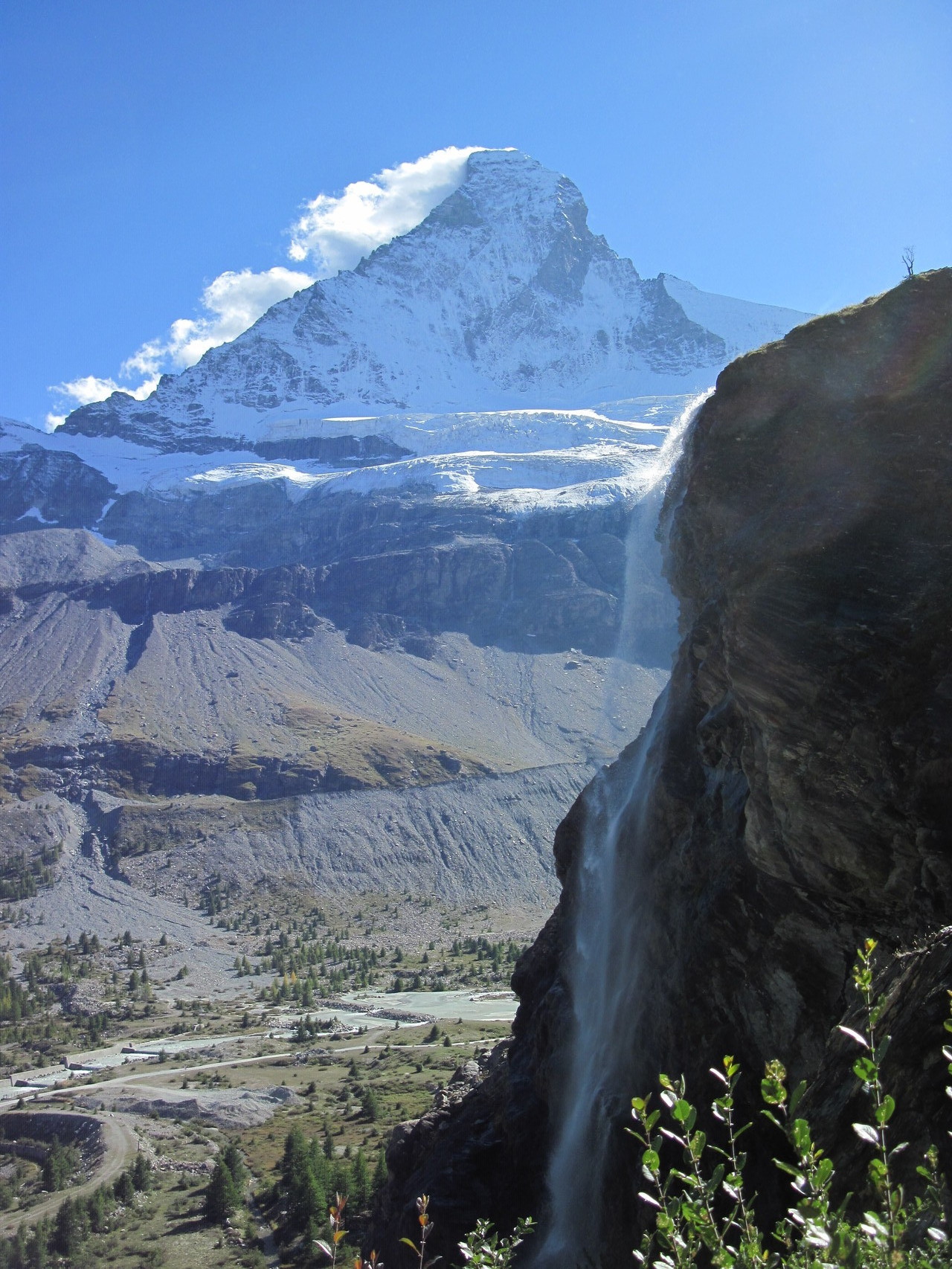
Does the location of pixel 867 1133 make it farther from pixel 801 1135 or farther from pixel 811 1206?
pixel 811 1206

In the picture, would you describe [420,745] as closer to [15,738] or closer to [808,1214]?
[15,738]

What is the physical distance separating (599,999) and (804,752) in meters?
14.5

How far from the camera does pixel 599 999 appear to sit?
91.4 ft

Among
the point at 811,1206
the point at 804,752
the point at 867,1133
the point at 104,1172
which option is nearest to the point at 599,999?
the point at 804,752

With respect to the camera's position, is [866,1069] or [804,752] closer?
[866,1069]

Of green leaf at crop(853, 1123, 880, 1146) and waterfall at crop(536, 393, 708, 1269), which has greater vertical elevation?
green leaf at crop(853, 1123, 880, 1146)

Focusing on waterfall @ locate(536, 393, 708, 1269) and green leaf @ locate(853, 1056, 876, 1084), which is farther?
waterfall @ locate(536, 393, 708, 1269)

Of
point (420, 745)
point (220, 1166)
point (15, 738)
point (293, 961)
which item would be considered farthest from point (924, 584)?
point (15, 738)

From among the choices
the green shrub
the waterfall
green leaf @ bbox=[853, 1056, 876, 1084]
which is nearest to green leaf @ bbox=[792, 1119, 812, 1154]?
the green shrub

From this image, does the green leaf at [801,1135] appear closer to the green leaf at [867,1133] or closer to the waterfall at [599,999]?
the green leaf at [867,1133]

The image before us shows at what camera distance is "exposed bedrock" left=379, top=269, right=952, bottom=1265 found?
46.7 ft

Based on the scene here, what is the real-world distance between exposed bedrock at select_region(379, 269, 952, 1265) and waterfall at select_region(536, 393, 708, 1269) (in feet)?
0.72

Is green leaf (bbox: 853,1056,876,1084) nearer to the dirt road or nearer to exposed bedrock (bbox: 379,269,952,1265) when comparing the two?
exposed bedrock (bbox: 379,269,952,1265)

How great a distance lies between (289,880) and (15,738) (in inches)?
2920
